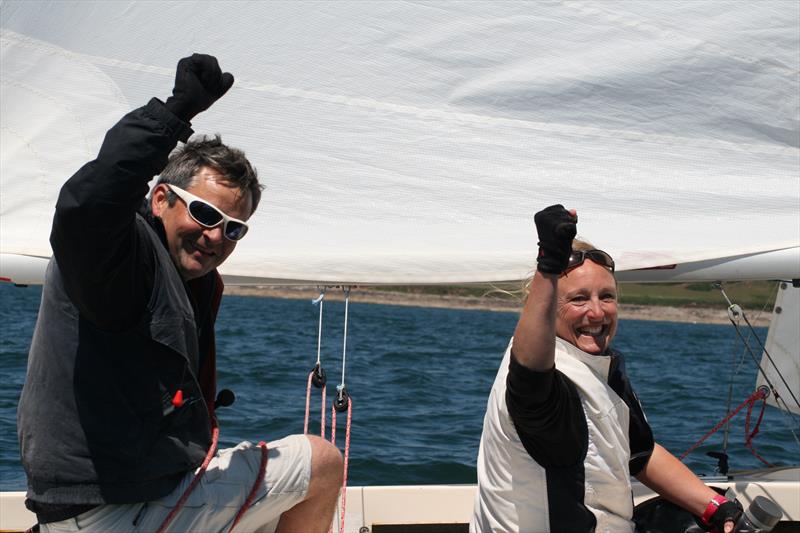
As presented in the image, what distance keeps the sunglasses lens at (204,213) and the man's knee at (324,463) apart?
53 cm

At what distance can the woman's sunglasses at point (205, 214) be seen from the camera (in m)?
1.80

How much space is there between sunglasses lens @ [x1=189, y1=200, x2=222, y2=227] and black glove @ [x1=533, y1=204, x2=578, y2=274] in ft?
1.87

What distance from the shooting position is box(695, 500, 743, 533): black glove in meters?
2.17

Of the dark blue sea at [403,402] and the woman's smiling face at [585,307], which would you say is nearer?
the woman's smiling face at [585,307]

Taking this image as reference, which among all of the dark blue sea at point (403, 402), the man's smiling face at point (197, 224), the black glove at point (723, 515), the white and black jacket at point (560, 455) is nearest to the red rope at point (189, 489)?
the man's smiling face at point (197, 224)

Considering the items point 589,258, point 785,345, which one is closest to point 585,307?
point 589,258

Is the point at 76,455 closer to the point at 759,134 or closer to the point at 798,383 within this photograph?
the point at 759,134

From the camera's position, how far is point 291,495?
6.52 ft

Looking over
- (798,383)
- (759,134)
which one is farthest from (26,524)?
(798,383)

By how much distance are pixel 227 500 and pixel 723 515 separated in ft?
3.48

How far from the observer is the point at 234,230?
6.02 feet

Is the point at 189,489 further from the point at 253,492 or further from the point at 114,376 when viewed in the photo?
the point at 114,376

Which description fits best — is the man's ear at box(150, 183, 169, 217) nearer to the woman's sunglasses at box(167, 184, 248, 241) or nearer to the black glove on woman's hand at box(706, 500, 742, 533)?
the woman's sunglasses at box(167, 184, 248, 241)

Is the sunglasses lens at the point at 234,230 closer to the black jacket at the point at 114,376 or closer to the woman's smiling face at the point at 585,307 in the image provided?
the black jacket at the point at 114,376
